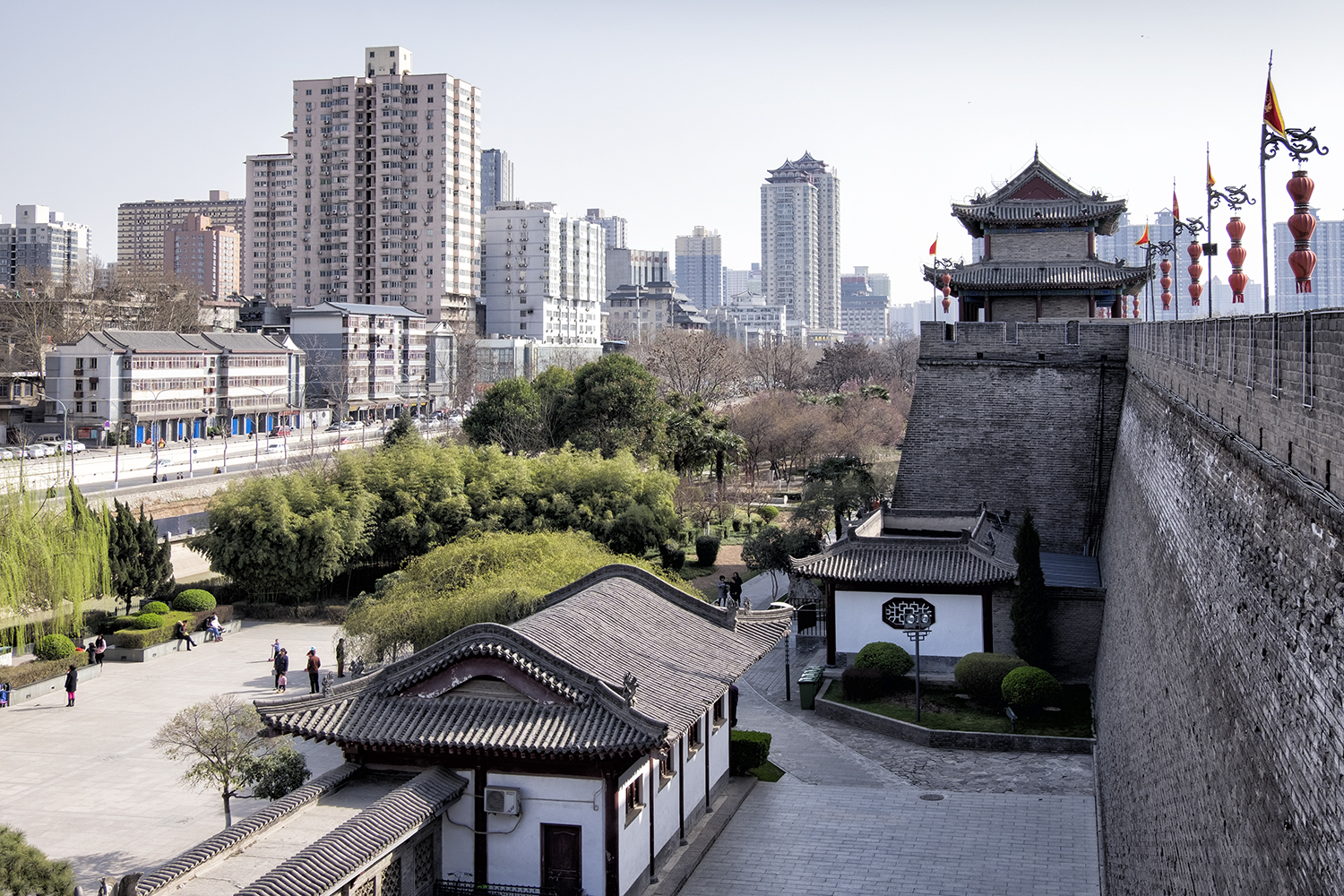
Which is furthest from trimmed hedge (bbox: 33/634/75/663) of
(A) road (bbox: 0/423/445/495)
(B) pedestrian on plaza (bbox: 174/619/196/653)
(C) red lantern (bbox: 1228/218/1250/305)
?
(C) red lantern (bbox: 1228/218/1250/305)

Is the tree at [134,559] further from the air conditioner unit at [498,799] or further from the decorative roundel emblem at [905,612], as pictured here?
the air conditioner unit at [498,799]

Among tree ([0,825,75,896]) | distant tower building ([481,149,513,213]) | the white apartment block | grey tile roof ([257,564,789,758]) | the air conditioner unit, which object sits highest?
distant tower building ([481,149,513,213])

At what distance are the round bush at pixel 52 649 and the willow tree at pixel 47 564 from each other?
36 centimetres

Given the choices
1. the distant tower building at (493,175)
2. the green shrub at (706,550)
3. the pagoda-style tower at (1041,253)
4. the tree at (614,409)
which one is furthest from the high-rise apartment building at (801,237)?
the pagoda-style tower at (1041,253)

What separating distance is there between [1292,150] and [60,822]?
16.6m

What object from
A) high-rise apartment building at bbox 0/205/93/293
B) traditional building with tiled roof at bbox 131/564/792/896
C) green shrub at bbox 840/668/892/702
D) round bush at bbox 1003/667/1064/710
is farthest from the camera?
high-rise apartment building at bbox 0/205/93/293

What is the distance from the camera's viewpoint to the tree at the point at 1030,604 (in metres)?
20.7

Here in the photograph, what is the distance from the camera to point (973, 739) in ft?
60.5

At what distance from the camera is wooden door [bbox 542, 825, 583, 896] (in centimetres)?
1191

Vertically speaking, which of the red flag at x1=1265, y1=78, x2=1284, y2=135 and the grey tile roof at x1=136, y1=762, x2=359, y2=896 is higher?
the red flag at x1=1265, y1=78, x2=1284, y2=135

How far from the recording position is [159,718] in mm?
21203

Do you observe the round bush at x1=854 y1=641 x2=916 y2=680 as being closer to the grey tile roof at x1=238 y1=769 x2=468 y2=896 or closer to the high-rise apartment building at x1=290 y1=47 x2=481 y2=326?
the grey tile roof at x1=238 y1=769 x2=468 y2=896

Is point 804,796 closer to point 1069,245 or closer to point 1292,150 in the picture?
point 1292,150

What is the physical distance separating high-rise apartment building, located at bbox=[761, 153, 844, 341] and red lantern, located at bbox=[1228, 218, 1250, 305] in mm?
157900
